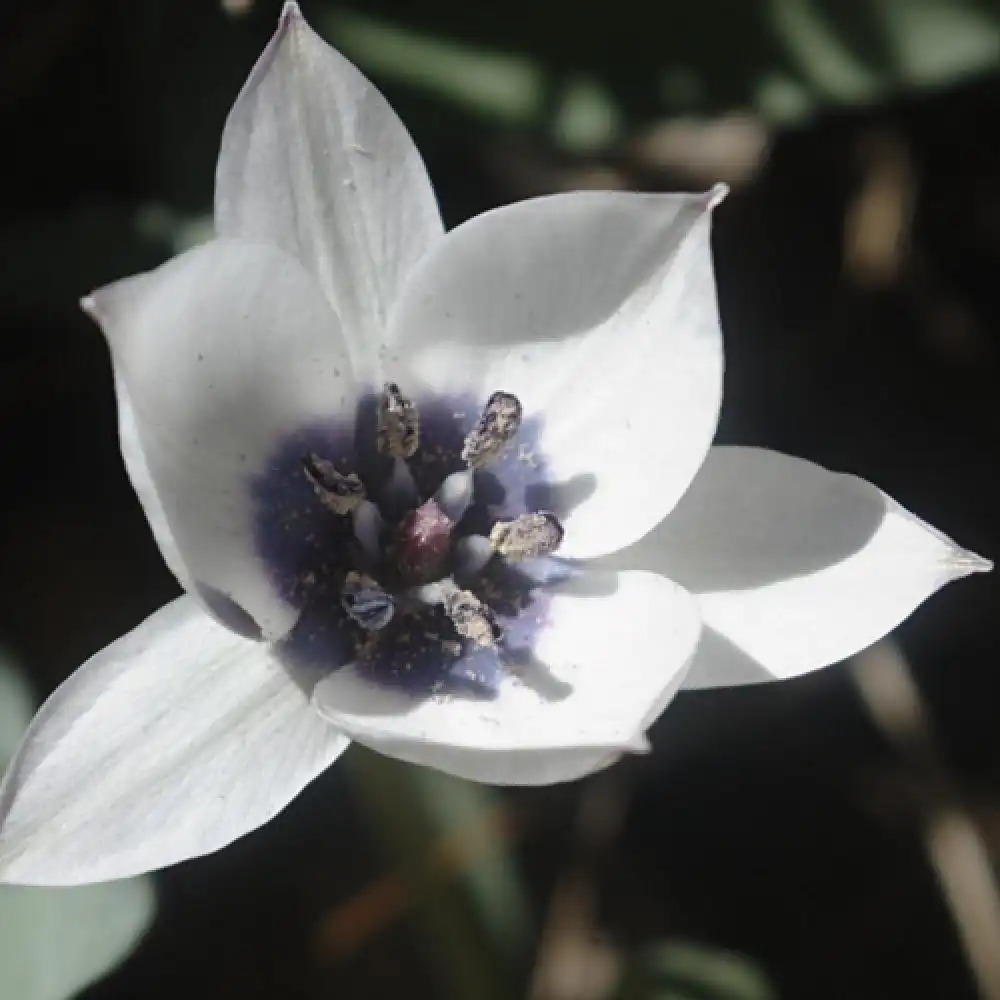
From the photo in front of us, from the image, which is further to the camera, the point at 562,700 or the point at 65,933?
the point at 65,933

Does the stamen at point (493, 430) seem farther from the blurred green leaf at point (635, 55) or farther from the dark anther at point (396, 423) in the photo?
the blurred green leaf at point (635, 55)

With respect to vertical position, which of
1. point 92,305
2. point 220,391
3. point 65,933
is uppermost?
point 92,305

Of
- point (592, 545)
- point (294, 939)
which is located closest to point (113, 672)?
point (592, 545)

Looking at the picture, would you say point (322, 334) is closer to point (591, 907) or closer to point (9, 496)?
point (9, 496)

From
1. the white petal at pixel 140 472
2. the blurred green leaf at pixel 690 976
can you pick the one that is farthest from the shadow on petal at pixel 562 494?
the blurred green leaf at pixel 690 976

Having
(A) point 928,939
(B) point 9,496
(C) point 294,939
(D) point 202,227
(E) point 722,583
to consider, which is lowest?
(A) point 928,939

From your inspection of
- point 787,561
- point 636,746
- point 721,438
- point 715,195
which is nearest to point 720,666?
point 787,561

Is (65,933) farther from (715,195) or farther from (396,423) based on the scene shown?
(715,195)
